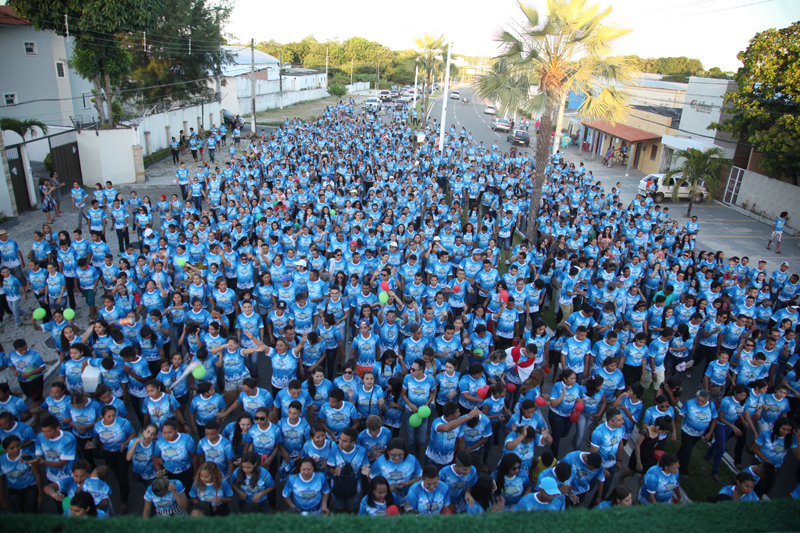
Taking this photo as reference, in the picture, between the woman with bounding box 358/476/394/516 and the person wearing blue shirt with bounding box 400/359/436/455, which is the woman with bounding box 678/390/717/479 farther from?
the woman with bounding box 358/476/394/516

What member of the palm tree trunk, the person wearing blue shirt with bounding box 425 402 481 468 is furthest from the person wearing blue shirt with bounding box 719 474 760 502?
the palm tree trunk

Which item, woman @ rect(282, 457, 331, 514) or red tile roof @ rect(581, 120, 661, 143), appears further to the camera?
red tile roof @ rect(581, 120, 661, 143)

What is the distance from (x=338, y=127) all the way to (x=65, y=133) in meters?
15.0

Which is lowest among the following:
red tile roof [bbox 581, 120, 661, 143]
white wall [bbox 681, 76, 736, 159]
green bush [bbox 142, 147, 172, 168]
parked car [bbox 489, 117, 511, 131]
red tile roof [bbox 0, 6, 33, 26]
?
green bush [bbox 142, 147, 172, 168]

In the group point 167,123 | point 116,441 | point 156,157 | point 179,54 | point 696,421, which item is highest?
point 179,54

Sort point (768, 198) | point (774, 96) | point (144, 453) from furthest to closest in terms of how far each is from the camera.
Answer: point (768, 198) < point (774, 96) < point (144, 453)

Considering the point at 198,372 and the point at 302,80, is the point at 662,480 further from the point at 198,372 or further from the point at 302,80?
the point at 302,80

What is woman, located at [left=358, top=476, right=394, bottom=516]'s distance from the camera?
436 centimetres

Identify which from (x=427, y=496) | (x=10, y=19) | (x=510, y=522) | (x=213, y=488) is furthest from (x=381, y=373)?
(x=10, y=19)

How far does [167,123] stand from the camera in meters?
29.8

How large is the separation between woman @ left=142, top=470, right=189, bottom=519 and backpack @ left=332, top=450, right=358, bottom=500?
141 cm

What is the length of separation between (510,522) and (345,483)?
7.86 ft

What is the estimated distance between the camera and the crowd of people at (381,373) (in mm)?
4848

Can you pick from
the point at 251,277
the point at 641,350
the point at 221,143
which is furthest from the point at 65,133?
the point at 641,350
